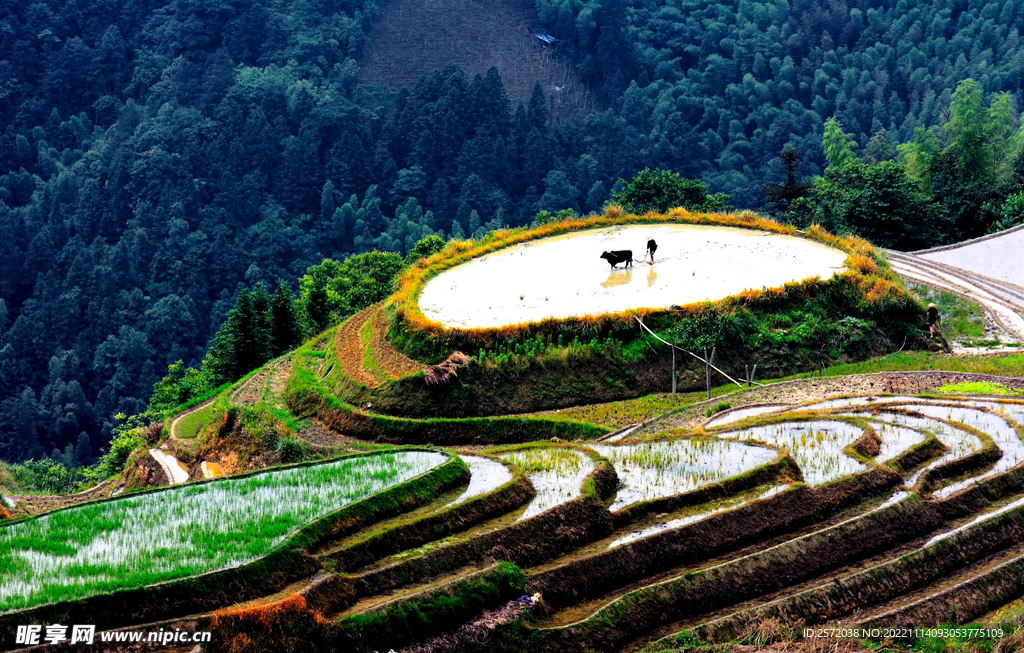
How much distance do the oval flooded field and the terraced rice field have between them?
11.2 meters

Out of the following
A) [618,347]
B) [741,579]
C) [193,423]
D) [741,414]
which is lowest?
[193,423]

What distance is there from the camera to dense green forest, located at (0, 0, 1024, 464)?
87375 mm

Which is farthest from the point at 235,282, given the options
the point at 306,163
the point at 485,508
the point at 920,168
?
the point at 485,508

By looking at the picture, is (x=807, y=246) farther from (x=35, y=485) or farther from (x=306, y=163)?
(x=306, y=163)

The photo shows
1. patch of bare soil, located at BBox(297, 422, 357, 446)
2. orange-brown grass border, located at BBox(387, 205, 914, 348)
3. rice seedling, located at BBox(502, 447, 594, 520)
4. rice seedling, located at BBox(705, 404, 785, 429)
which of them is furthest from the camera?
orange-brown grass border, located at BBox(387, 205, 914, 348)

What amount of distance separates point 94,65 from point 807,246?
312ft

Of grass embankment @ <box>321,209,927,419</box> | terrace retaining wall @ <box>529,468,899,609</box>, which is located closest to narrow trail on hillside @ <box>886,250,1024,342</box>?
grass embankment @ <box>321,209,927,419</box>

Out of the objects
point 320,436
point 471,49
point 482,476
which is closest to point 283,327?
point 320,436

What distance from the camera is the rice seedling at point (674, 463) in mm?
19812

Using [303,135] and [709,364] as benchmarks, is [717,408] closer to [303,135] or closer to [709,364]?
[709,364]

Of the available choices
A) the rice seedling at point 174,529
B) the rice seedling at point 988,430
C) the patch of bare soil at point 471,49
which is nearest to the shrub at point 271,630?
the rice seedling at point 174,529

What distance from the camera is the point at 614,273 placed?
3638 cm

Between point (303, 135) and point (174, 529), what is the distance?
90.0 metres

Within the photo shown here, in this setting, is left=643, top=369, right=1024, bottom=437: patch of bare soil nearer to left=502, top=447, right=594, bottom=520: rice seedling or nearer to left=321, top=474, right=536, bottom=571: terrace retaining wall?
left=502, top=447, right=594, bottom=520: rice seedling
